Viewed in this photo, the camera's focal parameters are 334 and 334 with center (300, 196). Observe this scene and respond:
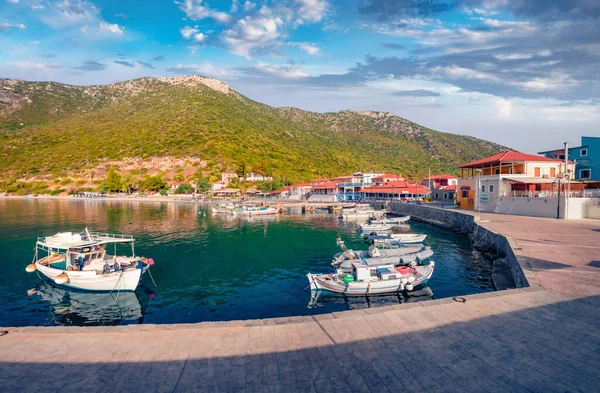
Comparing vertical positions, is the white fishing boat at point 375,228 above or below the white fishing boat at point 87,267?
below

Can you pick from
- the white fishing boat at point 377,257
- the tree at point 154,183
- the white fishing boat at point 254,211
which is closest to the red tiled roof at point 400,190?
the white fishing boat at point 254,211

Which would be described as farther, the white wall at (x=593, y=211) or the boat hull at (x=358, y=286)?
the white wall at (x=593, y=211)

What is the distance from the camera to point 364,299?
1878 centimetres

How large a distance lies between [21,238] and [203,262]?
27.3m

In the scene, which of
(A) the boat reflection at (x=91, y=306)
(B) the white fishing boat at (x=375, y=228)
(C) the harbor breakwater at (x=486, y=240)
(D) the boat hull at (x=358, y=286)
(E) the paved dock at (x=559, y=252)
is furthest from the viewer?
(B) the white fishing boat at (x=375, y=228)

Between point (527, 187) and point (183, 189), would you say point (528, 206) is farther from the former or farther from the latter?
point (183, 189)

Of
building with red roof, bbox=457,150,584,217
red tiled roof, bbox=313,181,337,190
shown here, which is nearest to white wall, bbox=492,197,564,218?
building with red roof, bbox=457,150,584,217

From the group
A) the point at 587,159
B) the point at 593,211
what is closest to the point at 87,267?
the point at 593,211

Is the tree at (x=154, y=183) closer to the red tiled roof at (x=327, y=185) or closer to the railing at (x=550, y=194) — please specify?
the red tiled roof at (x=327, y=185)

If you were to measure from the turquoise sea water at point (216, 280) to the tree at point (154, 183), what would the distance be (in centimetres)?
6522

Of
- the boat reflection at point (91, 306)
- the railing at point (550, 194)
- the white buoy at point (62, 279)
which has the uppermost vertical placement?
the railing at point (550, 194)

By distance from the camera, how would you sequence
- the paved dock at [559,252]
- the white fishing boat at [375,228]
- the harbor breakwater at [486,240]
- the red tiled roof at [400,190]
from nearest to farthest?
1. the paved dock at [559,252]
2. the harbor breakwater at [486,240]
3. the white fishing boat at [375,228]
4. the red tiled roof at [400,190]

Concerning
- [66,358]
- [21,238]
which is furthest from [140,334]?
[21,238]

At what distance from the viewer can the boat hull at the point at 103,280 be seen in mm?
19922
